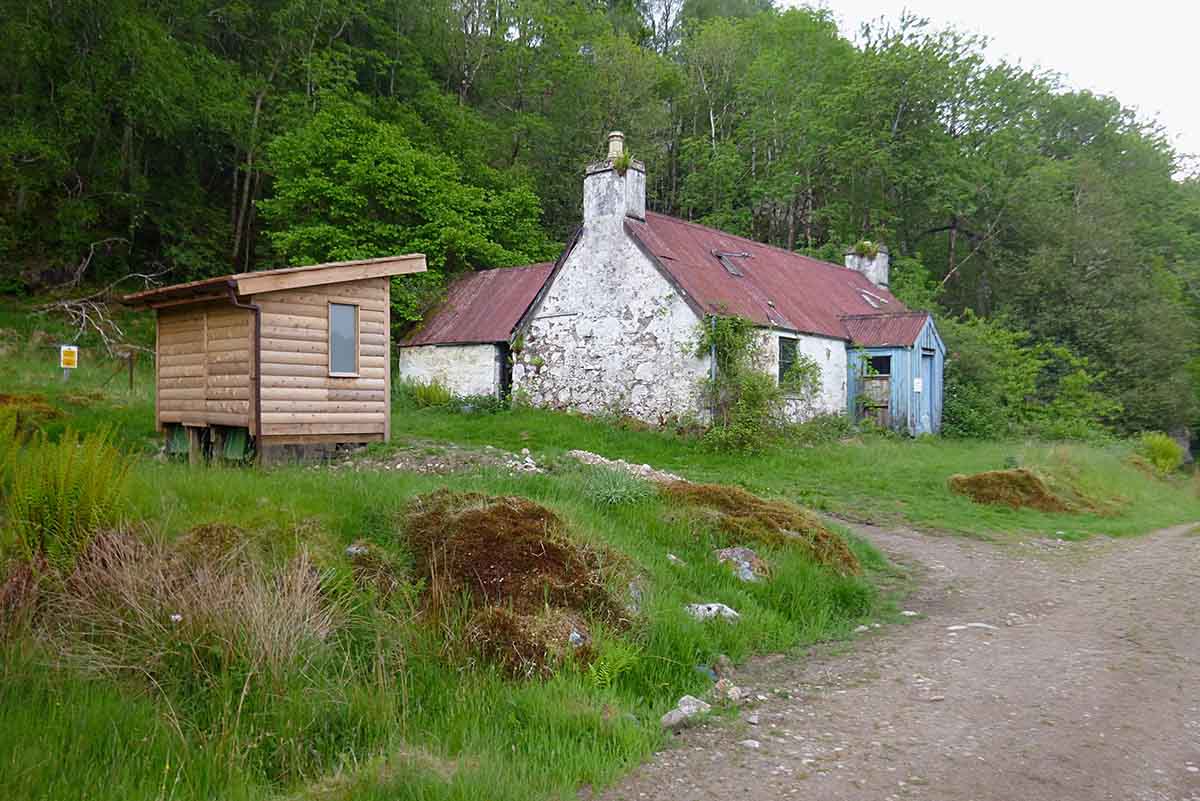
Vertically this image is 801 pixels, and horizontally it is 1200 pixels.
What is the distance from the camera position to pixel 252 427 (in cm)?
1195

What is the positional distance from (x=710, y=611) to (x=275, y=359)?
7.95 m

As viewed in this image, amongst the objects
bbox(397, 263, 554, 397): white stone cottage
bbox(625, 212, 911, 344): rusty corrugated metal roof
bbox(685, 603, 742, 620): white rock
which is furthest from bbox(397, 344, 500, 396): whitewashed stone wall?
bbox(685, 603, 742, 620): white rock

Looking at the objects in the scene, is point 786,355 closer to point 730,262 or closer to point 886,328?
point 730,262

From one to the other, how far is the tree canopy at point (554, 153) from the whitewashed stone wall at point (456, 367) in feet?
6.38

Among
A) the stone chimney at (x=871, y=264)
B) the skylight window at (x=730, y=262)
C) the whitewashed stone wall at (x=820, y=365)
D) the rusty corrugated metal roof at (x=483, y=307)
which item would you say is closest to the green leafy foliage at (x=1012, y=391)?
the stone chimney at (x=871, y=264)

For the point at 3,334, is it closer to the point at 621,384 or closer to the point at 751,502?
the point at 621,384

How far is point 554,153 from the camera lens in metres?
39.6

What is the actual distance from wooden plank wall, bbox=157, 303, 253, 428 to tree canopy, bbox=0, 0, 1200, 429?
36.9 ft

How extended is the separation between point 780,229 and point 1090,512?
2932 cm

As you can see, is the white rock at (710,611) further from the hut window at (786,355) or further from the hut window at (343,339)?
the hut window at (786,355)

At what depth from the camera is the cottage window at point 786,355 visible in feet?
69.1

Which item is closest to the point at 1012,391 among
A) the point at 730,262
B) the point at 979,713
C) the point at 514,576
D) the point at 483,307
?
the point at 730,262

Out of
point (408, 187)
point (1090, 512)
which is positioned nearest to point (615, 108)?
point (408, 187)

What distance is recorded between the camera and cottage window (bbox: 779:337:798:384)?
21.1 meters
